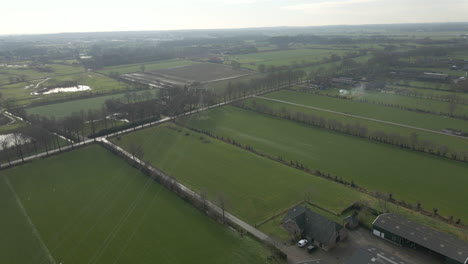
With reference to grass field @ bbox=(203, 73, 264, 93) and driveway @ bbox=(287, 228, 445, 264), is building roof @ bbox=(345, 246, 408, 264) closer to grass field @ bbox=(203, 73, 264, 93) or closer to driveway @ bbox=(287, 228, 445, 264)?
driveway @ bbox=(287, 228, 445, 264)

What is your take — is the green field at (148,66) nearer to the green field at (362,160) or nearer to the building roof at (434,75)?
the green field at (362,160)

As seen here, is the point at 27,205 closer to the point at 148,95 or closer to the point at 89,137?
the point at 89,137

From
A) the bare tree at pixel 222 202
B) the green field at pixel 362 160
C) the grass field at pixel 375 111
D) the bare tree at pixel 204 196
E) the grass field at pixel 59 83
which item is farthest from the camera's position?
the grass field at pixel 59 83

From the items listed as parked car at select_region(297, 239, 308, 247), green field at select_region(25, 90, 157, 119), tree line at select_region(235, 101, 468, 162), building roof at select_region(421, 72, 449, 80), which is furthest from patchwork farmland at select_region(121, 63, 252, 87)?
parked car at select_region(297, 239, 308, 247)

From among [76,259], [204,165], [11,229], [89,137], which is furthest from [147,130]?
[76,259]

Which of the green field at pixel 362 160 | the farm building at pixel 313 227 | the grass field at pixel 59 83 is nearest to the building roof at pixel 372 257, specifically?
the farm building at pixel 313 227
